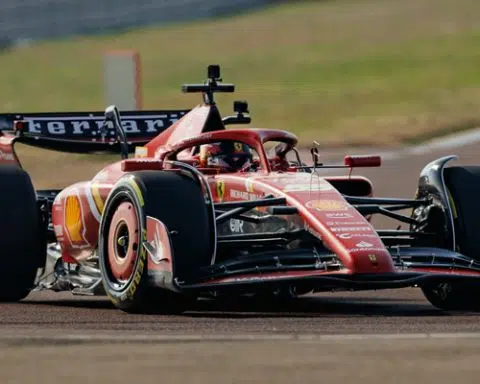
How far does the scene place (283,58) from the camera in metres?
42.8

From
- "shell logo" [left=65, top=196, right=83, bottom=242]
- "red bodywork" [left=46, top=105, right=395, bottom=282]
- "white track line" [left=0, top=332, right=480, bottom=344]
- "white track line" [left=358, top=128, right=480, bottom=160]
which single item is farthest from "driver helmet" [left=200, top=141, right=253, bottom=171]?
"white track line" [left=358, top=128, right=480, bottom=160]

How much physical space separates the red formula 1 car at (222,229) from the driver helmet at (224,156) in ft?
0.03

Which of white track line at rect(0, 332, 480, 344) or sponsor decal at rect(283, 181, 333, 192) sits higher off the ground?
sponsor decal at rect(283, 181, 333, 192)

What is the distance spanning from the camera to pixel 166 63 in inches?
1734

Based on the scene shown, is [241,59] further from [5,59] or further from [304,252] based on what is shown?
[304,252]

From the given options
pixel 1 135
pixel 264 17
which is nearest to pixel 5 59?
pixel 264 17

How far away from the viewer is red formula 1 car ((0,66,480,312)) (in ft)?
32.0

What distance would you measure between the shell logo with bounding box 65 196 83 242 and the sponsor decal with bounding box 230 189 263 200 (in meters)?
1.33

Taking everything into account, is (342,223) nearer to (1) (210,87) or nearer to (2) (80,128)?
(1) (210,87)

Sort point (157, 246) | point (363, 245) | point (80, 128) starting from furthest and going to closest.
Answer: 1. point (80, 128)
2. point (157, 246)
3. point (363, 245)

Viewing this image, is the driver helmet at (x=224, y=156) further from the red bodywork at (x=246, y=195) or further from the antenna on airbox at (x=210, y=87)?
the antenna on airbox at (x=210, y=87)

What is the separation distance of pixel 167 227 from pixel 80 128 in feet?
11.8

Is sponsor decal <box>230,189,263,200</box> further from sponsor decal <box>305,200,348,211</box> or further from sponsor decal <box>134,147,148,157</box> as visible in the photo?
sponsor decal <box>134,147,148,157</box>

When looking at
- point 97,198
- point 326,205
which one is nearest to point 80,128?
point 97,198
